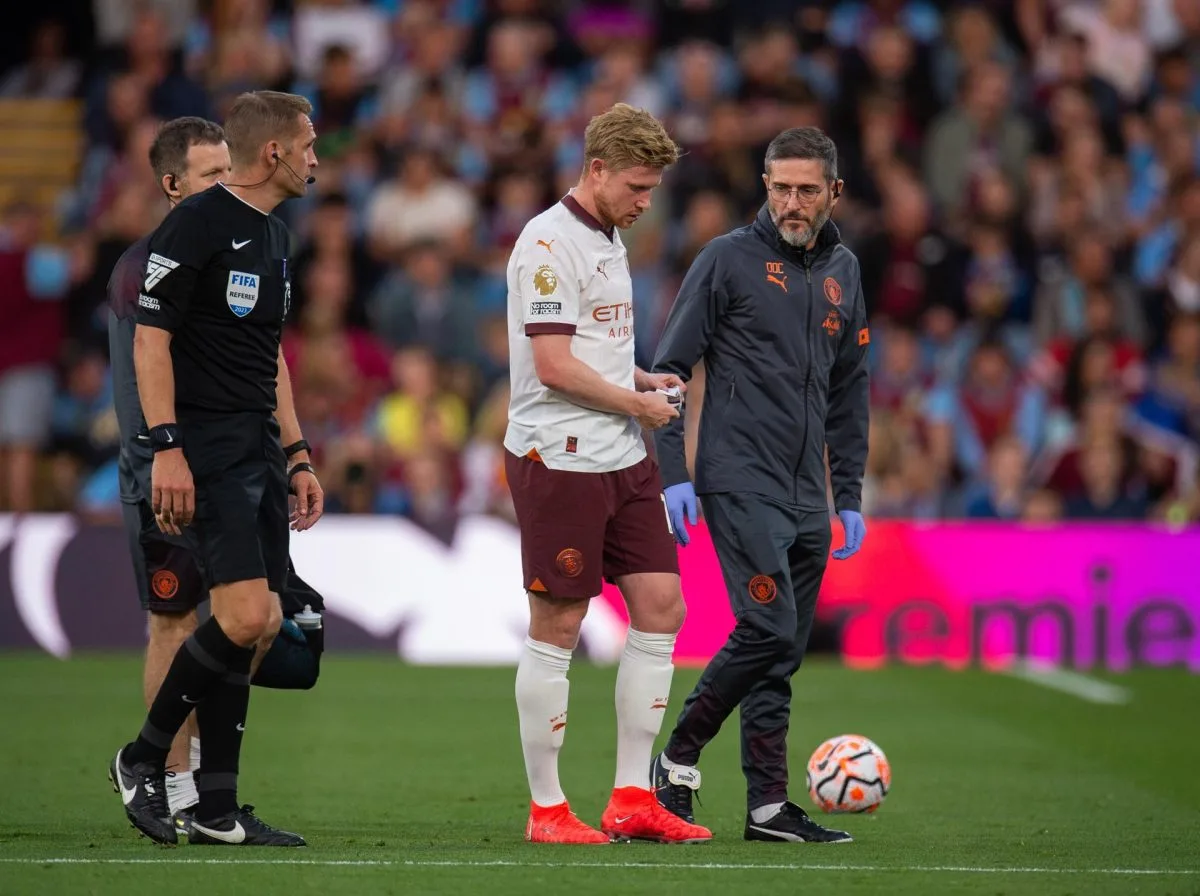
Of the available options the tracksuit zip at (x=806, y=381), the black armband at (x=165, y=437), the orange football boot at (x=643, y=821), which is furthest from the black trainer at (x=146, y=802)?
the tracksuit zip at (x=806, y=381)

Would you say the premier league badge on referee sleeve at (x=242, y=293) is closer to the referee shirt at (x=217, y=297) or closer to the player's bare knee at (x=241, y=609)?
the referee shirt at (x=217, y=297)

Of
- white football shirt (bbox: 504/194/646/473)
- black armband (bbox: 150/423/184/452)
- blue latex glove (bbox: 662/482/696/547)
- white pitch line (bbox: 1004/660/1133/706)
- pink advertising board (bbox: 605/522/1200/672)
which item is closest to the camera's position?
black armband (bbox: 150/423/184/452)

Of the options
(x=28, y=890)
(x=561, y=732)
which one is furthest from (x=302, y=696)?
(x=28, y=890)

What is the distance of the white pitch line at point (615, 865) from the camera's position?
6.29 metres

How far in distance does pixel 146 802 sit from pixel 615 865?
1557mm

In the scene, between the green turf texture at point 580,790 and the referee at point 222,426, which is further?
the referee at point 222,426

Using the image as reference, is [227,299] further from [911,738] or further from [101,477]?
[101,477]

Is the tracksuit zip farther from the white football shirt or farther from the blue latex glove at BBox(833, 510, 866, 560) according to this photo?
the white football shirt

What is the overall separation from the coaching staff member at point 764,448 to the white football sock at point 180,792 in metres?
1.60

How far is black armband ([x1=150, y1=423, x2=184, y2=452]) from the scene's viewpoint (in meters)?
Result: 6.45

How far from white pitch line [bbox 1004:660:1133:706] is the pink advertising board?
0.40 feet

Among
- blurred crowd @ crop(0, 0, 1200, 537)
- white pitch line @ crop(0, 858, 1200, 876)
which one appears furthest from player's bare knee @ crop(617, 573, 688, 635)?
blurred crowd @ crop(0, 0, 1200, 537)

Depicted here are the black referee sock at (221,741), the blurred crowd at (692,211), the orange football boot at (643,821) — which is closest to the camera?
the black referee sock at (221,741)

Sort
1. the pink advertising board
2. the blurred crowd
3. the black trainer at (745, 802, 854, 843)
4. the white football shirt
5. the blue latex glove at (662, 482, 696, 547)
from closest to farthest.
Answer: the white football shirt < the black trainer at (745, 802, 854, 843) < the blue latex glove at (662, 482, 696, 547) < the pink advertising board < the blurred crowd
